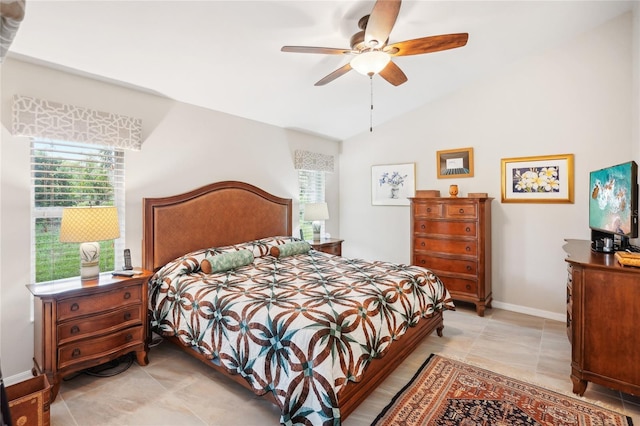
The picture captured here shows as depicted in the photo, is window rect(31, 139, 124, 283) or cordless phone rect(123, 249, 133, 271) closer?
window rect(31, 139, 124, 283)

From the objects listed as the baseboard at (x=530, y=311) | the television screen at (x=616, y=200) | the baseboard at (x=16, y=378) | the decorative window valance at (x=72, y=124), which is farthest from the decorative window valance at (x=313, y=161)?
the baseboard at (x=16, y=378)

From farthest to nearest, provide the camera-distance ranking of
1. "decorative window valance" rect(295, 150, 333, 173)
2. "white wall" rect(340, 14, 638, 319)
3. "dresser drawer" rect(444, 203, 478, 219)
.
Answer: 1. "decorative window valance" rect(295, 150, 333, 173)
2. "dresser drawer" rect(444, 203, 478, 219)
3. "white wall" rect(340, 14, 638, 319)

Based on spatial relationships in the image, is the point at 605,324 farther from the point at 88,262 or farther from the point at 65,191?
the point at 65,191

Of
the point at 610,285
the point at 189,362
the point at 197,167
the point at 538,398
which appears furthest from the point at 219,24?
the point at 538,398

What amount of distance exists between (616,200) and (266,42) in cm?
303

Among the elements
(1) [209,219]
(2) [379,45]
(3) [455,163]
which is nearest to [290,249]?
(1) [209,219]

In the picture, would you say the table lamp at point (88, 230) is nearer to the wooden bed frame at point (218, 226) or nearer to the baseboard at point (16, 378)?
the wooden bed frame at point (218, 226)

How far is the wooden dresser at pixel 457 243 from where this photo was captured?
3.74 metres

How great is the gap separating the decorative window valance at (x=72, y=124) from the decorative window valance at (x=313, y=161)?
85.9 inches

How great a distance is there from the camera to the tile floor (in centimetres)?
200

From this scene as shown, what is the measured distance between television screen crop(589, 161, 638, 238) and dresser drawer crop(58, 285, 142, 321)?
3657 mm

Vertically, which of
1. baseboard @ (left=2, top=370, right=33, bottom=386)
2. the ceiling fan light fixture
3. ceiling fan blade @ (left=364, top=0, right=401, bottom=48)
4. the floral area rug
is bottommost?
the floral area rug

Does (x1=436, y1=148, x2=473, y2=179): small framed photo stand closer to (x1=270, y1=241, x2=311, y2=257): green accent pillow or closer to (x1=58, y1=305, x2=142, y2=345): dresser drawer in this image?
(x1=270, y1=241, x2=311, y2=257): green accent pillow

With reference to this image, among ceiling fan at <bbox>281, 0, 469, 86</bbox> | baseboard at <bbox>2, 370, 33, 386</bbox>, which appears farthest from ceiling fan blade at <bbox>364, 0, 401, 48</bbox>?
baseboard at <bbox>2, 370, 33, 386</bbox>
